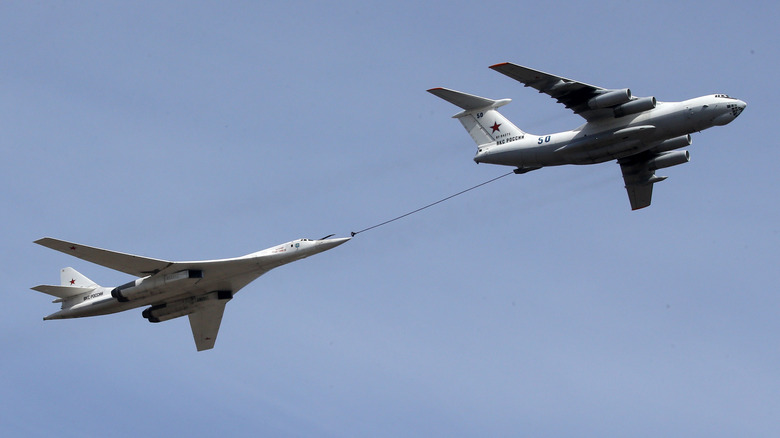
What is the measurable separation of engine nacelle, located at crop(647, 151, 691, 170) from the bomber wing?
4262mm

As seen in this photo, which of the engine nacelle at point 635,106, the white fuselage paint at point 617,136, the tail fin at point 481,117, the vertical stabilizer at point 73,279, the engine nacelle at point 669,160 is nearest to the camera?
the white fuselage paint at point 617,136

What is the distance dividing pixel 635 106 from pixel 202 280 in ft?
50.2

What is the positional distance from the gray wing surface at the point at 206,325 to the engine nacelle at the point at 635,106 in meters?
15.3

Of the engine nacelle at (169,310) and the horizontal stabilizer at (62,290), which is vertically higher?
the horizontal stabilizer at (62,290)

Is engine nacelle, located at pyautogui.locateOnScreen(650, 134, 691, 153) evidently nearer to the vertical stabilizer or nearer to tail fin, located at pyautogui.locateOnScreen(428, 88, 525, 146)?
tail fin, located at pyautogui.locateOnScreen(428, 88, 525, 146)

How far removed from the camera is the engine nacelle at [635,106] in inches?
1464

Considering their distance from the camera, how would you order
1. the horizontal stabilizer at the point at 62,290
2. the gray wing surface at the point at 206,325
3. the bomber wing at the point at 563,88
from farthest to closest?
the gray wing surface at the point at 206,325
the horizontal stabilizer at the point at 62,290
the bomber wing at the point at 563,88

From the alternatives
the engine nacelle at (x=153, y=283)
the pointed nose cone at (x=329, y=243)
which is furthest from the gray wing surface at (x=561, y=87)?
the engine nacelle at (x=153, y=283)

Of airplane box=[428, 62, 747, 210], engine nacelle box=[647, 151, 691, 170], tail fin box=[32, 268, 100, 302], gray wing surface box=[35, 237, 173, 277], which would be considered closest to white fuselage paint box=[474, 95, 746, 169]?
airplane box=[428, 62, 747, 210]

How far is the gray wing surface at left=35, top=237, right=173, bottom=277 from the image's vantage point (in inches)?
1454

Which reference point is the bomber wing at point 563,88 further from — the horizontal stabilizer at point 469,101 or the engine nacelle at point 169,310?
the engine nacelle at point 169,310

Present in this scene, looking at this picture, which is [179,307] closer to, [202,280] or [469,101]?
[202,280]

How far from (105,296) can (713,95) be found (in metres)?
21.1

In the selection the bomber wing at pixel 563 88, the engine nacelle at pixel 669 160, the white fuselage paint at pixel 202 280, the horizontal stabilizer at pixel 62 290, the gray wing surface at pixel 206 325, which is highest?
the bomber wing at pixel 563 88
